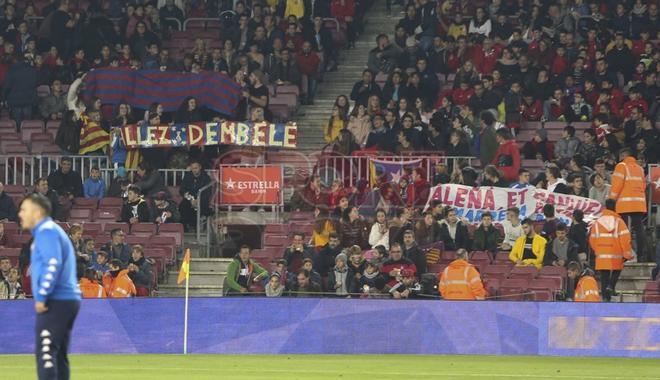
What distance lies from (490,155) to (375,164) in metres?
2.05

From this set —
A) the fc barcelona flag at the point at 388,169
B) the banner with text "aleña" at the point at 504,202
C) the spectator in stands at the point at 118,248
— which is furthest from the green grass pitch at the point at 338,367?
the fc barcelona flag at the point at 388,169

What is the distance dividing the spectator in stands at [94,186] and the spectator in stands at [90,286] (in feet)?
16.0

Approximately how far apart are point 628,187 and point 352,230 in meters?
4.55

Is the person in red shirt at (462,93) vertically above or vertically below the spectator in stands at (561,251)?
above

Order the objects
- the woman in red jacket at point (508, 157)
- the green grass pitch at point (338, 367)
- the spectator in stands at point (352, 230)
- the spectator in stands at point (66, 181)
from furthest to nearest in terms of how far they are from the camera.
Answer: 1. the spectator in stands at point (66, 181)
2. the woman in red jacket at point (508, 157)
3. the spectator in stands at point (352, 230)
4. the green grass pitch at point (338, 367)

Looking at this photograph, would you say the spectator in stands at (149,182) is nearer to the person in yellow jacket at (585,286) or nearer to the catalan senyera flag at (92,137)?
the catalan senyera flag at (92,137)

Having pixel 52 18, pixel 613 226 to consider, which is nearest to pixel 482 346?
pixel 613 226

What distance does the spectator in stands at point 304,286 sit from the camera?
23969 mm

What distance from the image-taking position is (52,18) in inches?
1323

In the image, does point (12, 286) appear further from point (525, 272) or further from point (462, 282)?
point (525, 272)

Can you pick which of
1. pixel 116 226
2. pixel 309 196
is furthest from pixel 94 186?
pixel 309 196

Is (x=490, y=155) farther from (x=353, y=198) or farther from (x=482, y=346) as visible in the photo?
(x=482, y=346)

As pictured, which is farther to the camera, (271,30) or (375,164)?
(271,30)

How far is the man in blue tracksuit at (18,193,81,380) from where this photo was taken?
496 inches
